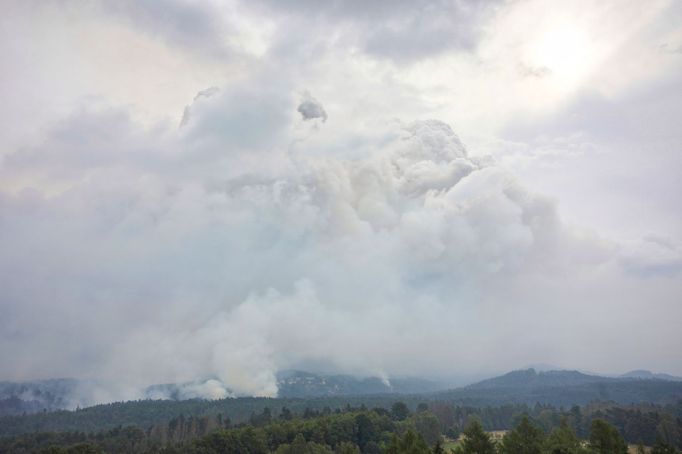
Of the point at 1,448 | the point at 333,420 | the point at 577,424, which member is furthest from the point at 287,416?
the point at 577,424

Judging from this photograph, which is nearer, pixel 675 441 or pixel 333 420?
pixel 333 420

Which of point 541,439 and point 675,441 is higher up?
point 541,439

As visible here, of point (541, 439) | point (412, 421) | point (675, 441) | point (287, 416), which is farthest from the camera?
point (287, 416)

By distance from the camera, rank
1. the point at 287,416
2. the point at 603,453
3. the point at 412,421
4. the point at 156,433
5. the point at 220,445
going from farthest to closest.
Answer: the point at 156,433
the point at 287,416
the point at 412,421
the point at 220,445
the point at 603,453

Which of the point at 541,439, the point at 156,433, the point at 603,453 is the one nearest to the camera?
the point at 603,453

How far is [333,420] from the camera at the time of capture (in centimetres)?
13812

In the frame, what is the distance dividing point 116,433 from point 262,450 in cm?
9447

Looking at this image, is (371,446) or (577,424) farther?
(577,424)

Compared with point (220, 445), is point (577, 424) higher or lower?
lower

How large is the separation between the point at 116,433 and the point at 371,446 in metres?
107

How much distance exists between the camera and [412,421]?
15925 cm

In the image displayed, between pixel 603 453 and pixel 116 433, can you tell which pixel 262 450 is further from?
pixel 116 433

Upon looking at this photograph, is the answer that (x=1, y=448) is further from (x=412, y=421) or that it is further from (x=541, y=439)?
(x=541, y=439)

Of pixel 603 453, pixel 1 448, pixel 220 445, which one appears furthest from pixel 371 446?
pixel 1 448
